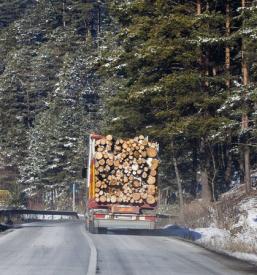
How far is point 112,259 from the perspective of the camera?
670 inches

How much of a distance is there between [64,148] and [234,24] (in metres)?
42.6

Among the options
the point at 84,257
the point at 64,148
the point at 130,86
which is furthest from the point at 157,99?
the point at 64,148

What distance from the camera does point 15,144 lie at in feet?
264

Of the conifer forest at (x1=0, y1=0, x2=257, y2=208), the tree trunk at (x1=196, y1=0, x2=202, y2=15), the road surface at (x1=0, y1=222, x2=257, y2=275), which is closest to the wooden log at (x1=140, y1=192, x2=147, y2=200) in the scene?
the conifer forest at (x1=0, y1=0, x2=257, y2=208)

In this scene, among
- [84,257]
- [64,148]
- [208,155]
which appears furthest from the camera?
[64,148]

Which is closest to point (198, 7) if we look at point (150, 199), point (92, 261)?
point (150, 199)

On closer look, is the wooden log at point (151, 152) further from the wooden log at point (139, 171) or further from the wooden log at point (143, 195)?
the wooden log at point (143, 195)

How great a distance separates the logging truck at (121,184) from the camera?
27703 mm

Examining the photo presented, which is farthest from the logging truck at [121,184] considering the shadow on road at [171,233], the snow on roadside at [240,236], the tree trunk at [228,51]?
the tree trunk at [228,51]

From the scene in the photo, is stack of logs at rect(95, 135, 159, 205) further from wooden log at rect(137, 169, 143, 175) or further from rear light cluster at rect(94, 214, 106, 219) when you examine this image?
rear light cluster at rect(94, 214, 106, 219)

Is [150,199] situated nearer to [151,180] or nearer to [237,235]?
[151,180]

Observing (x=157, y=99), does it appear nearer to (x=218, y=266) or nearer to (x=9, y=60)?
(x=218, y=266)

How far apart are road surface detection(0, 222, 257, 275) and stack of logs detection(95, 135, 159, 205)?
5141 millimetres

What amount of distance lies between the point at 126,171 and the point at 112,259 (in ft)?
38.1
